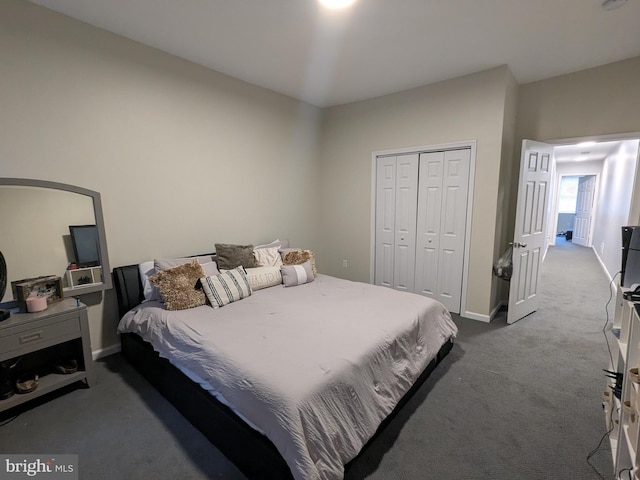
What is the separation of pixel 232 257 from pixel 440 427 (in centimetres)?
222

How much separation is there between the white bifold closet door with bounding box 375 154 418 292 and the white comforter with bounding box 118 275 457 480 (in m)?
1.37

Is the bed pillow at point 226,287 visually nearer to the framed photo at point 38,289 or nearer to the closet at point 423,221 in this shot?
the framed photo at point 38,289

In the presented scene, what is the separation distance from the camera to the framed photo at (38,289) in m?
2.00

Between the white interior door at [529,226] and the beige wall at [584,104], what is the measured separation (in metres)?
0.27

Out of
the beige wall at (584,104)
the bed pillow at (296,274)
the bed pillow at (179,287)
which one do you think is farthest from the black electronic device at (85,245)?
the beige wall at (584,104)

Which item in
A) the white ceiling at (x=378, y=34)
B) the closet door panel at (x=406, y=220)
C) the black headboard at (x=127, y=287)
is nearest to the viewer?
the white ceiling at (x=378, y=34)

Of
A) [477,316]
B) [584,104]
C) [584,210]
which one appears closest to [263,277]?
[477,316]

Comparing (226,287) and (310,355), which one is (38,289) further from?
(310,355)

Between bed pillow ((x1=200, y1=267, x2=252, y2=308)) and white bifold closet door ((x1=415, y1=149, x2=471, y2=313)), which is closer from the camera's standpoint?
bed pillow ((x1=200, y1=267, x2=252, y2=308))

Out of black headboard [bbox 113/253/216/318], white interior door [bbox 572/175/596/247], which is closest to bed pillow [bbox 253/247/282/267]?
black headboard [bbox 113/253/216/318]

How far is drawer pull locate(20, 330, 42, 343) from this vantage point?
74.0 inches

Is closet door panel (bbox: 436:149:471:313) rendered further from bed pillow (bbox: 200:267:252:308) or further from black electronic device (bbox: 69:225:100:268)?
black electronic device (bbox: 69:225:100:268)

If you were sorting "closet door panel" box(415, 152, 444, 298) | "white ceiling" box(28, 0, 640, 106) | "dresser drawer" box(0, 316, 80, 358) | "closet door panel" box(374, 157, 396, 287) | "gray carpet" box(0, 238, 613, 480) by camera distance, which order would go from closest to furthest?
"gray carpet" box(0, 238, 613, 480) → "dresser drawer" box(0, 316, 80, 358) → "white ceiling" box(28, 0, 640, 106) → "closet door panel" box(415, 152, 444, 298) → "closet door panel" box(374, 157, 396, 287)

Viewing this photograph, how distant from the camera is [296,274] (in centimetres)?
307
